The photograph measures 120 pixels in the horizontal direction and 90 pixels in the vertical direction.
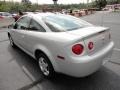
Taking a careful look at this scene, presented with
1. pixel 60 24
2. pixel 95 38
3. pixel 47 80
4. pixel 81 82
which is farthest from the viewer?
pixel 60 24

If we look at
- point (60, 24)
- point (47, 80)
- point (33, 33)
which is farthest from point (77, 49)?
point (33, 33)

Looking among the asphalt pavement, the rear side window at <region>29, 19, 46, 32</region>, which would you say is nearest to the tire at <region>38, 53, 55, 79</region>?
the asphalt pavement

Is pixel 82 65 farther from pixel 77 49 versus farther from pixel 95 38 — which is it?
pixel 95 38

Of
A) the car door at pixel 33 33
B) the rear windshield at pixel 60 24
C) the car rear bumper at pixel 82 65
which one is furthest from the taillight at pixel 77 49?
the car door at pixel 33 33

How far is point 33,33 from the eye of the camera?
4.07 metres

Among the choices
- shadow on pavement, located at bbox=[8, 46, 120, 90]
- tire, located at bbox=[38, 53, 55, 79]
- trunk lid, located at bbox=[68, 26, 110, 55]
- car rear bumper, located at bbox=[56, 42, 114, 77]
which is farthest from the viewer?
tire, located at bbox=[38, 53, 55, 79]

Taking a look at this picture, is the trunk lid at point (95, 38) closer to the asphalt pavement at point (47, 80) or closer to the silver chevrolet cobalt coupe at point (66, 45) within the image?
the silver chevrolet cobalt coupe at point (66, 45)

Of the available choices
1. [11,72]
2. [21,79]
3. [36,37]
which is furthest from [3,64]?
[36,37]

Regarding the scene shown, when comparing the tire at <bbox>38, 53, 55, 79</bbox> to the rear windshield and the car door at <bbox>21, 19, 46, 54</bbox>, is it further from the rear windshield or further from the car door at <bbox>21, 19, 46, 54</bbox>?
the rear windshield

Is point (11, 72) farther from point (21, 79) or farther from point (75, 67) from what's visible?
point (75, 67)

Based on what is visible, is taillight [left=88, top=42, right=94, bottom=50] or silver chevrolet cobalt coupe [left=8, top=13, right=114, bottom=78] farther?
taillight [left=88, top=42, right=94, bottom=50]

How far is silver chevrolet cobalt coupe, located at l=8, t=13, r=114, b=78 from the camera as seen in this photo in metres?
2.99

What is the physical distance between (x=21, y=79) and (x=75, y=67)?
5.10 feet

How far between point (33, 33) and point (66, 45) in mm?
1375
